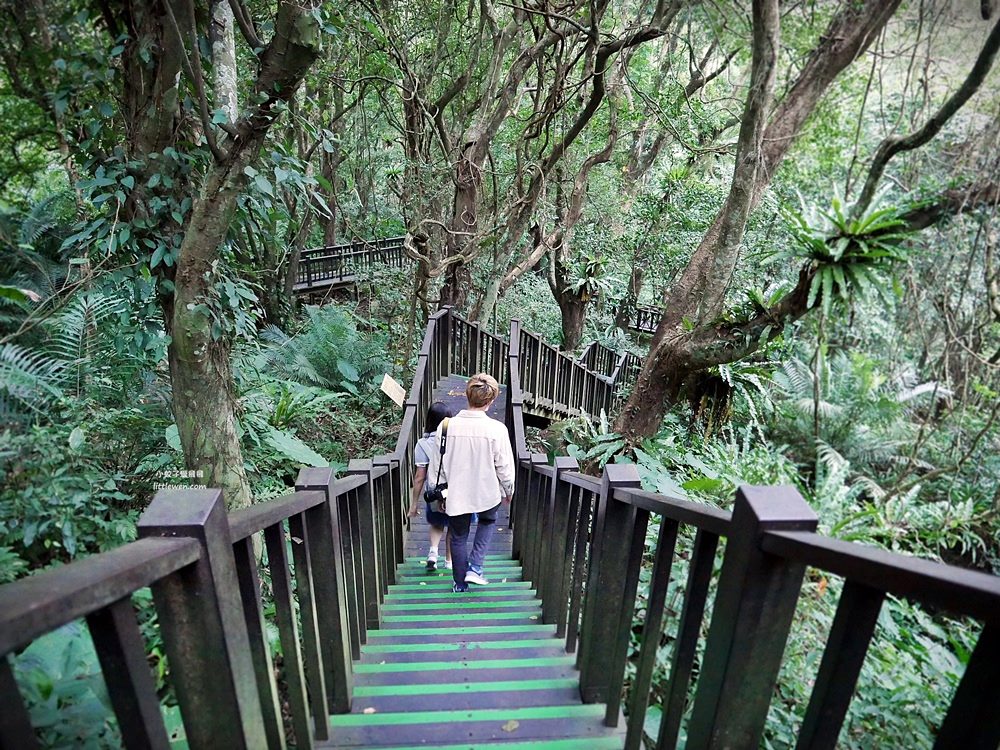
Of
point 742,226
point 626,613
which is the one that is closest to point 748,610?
point 626,613

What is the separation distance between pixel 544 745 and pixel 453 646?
920 millimetres

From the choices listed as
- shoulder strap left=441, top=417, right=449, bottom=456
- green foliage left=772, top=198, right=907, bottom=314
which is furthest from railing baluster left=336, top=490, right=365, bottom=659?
green foliage left=772, top=198, right=907, bottom=314

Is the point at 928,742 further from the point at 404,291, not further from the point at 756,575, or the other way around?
the point at 404,291

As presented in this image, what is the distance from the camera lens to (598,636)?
2131 millimetres

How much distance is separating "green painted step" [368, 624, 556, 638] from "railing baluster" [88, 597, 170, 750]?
2108 millimetres

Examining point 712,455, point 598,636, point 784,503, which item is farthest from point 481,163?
point 784,503

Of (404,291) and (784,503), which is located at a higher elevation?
(784,503)

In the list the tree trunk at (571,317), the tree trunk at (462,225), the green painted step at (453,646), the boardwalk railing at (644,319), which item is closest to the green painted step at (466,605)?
the green painted step at (453,646)

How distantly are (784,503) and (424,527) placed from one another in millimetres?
5059

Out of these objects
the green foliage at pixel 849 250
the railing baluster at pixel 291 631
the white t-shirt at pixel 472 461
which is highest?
the green foliage at pixel 849 250

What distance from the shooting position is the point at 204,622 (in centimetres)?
112

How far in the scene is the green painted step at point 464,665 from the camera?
2.49m

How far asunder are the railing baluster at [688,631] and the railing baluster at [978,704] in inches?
22.4

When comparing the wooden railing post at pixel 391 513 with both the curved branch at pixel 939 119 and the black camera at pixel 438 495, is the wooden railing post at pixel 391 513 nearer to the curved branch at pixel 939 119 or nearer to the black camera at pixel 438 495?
the black camera at pixel 438 495
